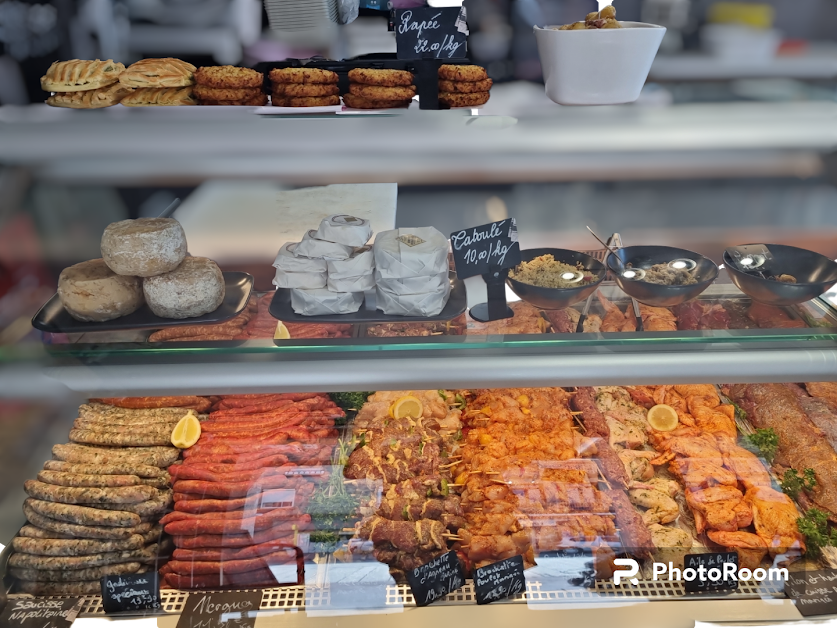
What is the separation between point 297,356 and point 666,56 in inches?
65.6

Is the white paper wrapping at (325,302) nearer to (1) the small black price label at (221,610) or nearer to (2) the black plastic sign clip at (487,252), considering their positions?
(2) the black plastic sign clip at (487,252)

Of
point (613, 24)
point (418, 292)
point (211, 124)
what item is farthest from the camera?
point (418, 292)

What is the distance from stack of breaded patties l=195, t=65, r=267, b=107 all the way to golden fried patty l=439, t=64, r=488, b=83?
50 centimetres

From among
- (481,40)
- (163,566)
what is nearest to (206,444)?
(163,566)

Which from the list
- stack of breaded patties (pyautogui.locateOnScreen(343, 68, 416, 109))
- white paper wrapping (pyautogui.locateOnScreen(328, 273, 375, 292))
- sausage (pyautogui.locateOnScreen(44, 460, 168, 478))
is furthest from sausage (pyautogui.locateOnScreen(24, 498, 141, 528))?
stack of breaded patties (pyautogui.locateOnScreen(343, 68, 416, 109))

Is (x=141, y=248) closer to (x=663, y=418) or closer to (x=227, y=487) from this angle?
(x=227, y=487)

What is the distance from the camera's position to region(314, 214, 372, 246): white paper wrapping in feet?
6.02

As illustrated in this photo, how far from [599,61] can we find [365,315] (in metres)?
0.92

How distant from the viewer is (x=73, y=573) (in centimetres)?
217

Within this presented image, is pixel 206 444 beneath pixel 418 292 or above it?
beneath

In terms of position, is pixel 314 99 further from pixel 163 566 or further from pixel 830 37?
pixel 830 37

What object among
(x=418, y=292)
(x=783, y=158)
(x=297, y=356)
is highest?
(x=783, y=158)

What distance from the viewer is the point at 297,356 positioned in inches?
67.6

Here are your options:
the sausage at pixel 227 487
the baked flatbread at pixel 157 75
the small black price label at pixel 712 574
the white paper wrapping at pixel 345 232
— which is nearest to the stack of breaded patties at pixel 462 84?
the white paper wrapping at pixel 345 232
